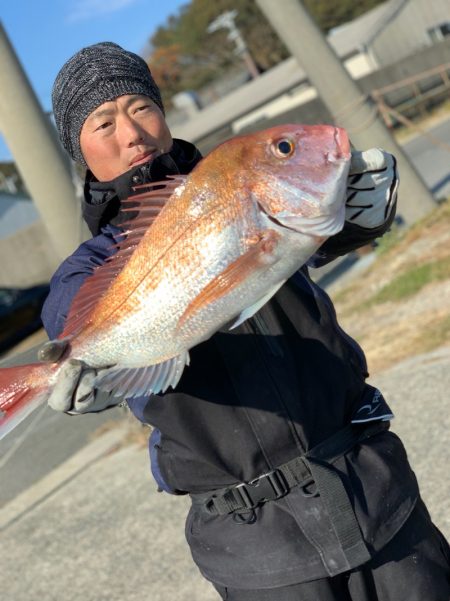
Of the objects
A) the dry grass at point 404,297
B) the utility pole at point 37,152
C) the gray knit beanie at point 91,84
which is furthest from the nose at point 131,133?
the utility pole at point 37,152

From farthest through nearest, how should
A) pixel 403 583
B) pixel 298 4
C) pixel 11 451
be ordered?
pixel 298 4 → pixel 11 451 → pixel 403 583

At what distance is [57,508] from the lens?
639 centimetres

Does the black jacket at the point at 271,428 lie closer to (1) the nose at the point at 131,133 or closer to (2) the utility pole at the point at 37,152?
(1) the nose at the point at 131,133

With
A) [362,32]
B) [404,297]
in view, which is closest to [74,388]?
[404,297]

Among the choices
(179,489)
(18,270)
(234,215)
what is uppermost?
(234,215)

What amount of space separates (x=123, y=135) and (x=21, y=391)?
0.74 m

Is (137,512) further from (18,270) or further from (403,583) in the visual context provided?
(18,270)

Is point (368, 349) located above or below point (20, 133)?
below

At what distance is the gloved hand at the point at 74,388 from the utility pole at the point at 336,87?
9331 millimetres

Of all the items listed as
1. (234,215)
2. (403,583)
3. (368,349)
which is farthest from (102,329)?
(368,349)

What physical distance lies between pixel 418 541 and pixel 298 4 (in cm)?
935

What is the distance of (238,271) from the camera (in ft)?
6.54

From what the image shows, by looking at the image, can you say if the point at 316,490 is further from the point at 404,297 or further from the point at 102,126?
the point at 404,297

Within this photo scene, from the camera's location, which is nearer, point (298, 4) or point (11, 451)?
point (11, 451)
